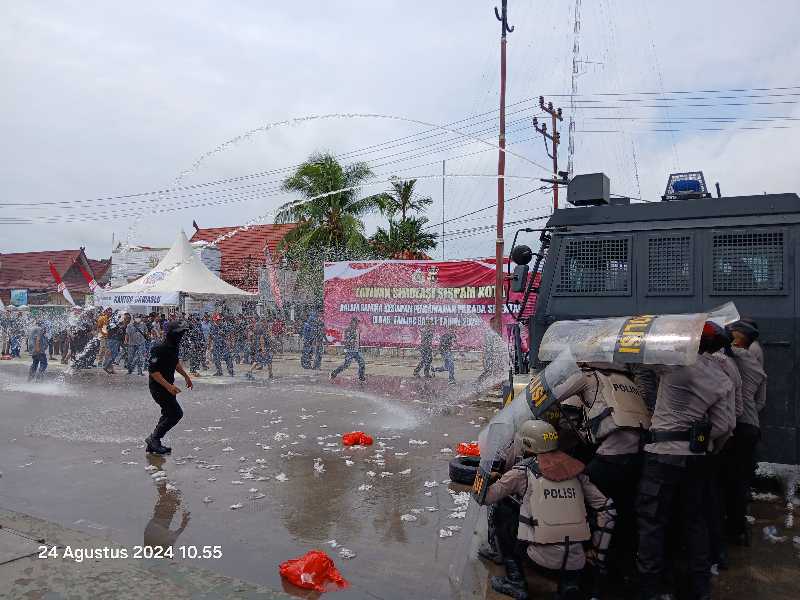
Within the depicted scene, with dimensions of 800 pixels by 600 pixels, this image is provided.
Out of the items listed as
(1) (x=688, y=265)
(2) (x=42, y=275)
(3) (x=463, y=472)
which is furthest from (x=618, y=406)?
(2) (x=42, y=275)

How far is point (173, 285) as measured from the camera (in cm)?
2080

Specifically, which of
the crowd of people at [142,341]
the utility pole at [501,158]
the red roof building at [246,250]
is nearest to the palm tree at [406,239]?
the red roof building at [246,250]

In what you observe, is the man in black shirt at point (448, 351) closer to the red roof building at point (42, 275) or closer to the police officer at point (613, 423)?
the police officer at point (613, 423)

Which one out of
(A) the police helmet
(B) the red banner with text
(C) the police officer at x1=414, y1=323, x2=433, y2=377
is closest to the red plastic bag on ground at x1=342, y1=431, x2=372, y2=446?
(A) the police helmet

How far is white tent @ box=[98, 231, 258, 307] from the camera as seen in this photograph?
67.9 ft

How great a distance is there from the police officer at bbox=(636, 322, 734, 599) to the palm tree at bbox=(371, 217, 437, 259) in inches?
1149

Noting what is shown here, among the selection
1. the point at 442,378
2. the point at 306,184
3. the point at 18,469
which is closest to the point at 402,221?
the point at 306,184

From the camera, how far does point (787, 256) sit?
5410 mm

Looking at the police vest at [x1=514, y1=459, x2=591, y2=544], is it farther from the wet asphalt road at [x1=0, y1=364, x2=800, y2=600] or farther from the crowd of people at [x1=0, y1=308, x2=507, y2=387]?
the crowd of people at [x1=0, y1=308, x2=507, y2=387]

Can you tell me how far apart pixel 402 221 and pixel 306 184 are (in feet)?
25.7

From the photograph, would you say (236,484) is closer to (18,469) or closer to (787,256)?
(18,469)

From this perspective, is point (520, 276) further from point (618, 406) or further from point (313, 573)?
point (313, 573)

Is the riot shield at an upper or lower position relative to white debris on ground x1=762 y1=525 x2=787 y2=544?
upper

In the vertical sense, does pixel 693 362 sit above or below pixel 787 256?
below
